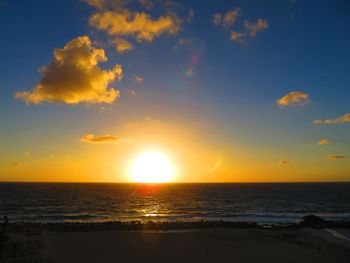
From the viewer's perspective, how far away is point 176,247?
95.4 feet

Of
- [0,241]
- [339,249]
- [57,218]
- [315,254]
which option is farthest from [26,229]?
[339,249]

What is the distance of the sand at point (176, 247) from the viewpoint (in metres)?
25.2

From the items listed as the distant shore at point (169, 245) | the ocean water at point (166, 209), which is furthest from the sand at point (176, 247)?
the ocean water at point (166, 209)

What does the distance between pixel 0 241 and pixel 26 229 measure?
15387 mm

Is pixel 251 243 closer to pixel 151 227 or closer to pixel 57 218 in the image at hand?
pixel 151 227

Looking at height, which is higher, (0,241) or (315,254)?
(0,241)

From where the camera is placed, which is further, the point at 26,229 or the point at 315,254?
the point at 26,229

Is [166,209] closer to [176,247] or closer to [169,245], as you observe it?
[169,245]

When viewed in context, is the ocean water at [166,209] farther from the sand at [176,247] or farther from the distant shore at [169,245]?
the sand at [176,247]

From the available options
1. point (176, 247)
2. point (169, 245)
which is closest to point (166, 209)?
point (169, 245)

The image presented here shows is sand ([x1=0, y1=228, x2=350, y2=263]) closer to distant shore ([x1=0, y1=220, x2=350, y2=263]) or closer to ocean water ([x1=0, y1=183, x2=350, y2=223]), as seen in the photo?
distant shore ([x1=0, y1=220, x2=350, y2=263])

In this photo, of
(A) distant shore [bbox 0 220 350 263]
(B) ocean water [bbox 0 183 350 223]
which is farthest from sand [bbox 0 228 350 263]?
(B) ocean water [bbox 0 183 350 223]

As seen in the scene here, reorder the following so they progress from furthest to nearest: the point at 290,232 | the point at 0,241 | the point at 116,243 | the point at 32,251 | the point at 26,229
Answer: the point at 290,232, the point at 26,229, the point at 116,243, the point at 32,251, the point at 0,241

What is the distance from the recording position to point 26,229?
120ft
